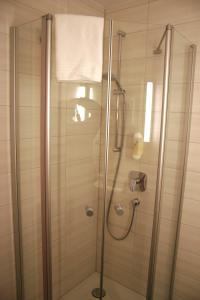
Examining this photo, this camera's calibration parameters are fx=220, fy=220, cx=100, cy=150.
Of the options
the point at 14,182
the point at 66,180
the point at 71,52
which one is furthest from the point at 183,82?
the point at 14,182

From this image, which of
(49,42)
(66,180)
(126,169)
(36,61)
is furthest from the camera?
(126,169)

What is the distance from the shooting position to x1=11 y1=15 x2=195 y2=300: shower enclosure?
1.33 m

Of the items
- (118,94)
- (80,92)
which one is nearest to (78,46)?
(80,92)

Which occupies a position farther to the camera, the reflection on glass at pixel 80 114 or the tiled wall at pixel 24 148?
the reflection on glass at pixel 80 114

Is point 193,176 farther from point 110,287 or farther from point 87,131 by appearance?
point 110,287

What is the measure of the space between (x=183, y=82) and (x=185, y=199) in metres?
0.84

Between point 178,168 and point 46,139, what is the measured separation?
38.7 inches

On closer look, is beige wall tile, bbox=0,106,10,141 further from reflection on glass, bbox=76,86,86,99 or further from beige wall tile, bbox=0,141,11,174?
reflection on glass, bbox=76,86,86,99

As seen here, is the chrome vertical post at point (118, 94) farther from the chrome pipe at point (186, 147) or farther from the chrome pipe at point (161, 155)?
the chrome pipe at point (186, 147)

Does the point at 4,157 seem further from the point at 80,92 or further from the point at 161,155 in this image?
the point at 161,155

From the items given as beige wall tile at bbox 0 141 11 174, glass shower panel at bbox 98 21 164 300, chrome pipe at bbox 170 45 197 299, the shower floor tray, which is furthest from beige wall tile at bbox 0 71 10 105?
the shower floor tray

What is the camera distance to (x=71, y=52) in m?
1.20

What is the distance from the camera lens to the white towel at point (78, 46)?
1.17 m

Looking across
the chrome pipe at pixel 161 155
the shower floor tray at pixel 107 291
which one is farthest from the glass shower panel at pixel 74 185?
the chrome pipe at pixel 161 155
